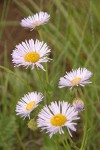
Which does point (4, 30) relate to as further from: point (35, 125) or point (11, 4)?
point (35, 125)

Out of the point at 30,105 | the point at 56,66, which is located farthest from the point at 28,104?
the point at 56,66

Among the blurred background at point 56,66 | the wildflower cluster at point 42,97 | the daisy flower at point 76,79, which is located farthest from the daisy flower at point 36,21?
the blurred background at point 56,66

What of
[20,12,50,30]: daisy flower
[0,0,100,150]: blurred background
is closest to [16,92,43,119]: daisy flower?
[20,12,50,30]: daisy flower

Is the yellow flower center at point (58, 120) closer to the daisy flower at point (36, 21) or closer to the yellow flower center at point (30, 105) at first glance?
the yellow flower center at point (30, 105)

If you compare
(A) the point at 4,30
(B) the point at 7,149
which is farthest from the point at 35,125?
(A) the point at 4,30

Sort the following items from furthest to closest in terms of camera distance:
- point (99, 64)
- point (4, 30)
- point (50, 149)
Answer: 1. point (4, 30)
2. point (99, 64)
3. point (50, 149)

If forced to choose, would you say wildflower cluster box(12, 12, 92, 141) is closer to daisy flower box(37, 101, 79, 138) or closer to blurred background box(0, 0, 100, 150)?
daisy flower box(37, 101, 79, 138)
